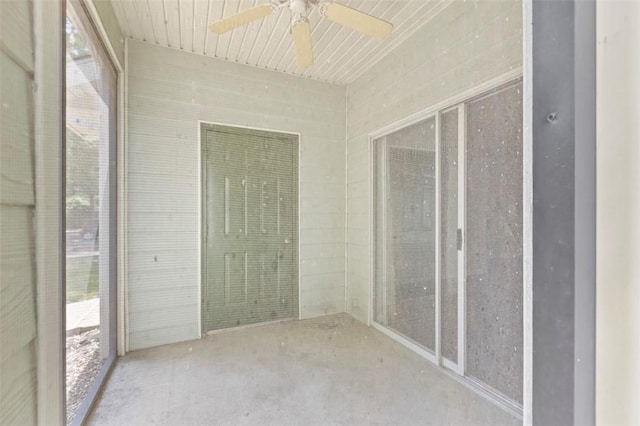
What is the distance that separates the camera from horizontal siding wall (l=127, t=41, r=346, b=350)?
1.89 meters

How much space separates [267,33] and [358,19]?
80 cm

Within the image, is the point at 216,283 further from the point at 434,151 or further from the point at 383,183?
the point at 434,151

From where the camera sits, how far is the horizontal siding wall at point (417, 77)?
121cm

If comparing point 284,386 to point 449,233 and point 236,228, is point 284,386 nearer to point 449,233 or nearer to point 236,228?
point 236,228

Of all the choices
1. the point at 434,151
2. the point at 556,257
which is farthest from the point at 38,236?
the point at 434,151

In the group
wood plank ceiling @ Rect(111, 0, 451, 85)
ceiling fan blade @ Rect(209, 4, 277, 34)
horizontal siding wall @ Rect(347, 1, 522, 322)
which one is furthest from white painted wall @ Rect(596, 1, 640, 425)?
wood plank ceiling @ Rect(111, 0, 451, 85)

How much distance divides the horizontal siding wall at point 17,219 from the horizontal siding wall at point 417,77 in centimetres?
92

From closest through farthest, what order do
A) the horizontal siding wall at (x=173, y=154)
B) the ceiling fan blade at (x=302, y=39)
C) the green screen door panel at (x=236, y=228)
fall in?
the ceiling fan blade at (x=302, y=39) < the horizontal siding wall at (x=173, y=154) < the green screen door panel at (x=236, y=228)

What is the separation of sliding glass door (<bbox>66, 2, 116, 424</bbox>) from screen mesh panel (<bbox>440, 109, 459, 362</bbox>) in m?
1.56

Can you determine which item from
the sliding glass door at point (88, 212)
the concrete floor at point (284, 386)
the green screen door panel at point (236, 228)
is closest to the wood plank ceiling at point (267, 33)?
the sliding glass door at point (88, 212)

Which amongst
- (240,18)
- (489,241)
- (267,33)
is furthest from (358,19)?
(489,241)

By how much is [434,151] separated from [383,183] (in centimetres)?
51

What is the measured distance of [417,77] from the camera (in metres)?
1.79

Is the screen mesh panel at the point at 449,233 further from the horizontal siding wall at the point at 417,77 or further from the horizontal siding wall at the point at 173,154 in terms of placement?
the horizontal siding wall at the point at 173,154
